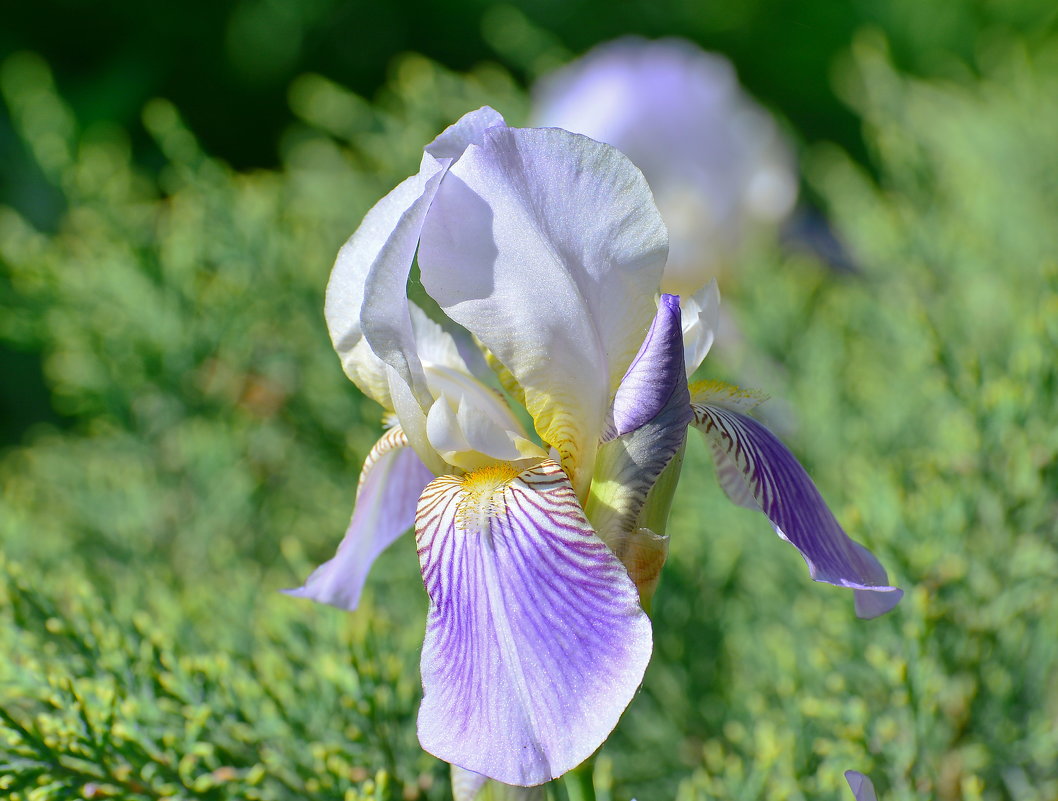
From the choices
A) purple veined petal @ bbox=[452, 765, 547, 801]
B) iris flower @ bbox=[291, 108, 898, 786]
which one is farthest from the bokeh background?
iris flower @ bbox=[291, 108, 898, 786]

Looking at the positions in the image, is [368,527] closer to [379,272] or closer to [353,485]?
[379,272]

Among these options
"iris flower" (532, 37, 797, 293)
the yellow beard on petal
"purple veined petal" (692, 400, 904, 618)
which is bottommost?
"iris flower" (532, 37, 797, 293)

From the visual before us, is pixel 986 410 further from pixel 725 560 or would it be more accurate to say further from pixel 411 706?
pixel 411 706

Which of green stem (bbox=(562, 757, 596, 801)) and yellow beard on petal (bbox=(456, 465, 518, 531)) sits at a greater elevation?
yellow beard on petal (bbox=(456, 465, 518, 531))

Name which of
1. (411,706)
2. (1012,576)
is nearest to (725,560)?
(1012,576)

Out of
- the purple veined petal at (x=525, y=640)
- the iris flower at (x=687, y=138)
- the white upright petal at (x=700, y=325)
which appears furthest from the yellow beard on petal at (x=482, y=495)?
the iris flower at (x=687, y=138)

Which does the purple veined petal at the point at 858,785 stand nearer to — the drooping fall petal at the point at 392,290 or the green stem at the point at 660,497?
the green stem at the point at 660,497

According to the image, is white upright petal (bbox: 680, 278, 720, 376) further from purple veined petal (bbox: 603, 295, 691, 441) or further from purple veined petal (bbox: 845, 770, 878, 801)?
purple veined petal (bbox: 845, 770, 878, 801)

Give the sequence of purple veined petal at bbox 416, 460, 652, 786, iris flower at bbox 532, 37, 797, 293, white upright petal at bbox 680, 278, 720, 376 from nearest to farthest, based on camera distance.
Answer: purple veined petal at bbox 416, 460, 652, 786, white upright petal at bbox 680, 278, 720, 376, iris flower at bbox 532, 37, 797, 293
